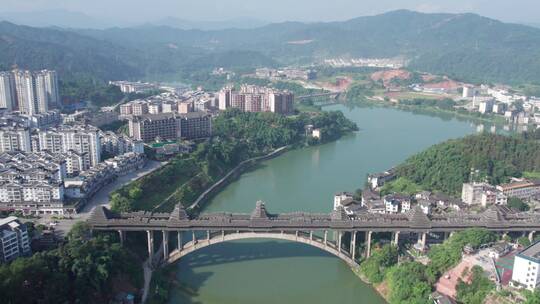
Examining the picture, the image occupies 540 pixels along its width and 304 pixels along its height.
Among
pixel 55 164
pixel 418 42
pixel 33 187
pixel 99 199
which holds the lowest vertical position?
pixel 99 199

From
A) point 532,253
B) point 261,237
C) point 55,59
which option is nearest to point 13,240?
point 261,237

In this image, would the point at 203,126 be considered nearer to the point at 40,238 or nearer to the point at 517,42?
the point at 40,238

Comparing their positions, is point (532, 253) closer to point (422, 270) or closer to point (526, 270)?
point (526, 270)

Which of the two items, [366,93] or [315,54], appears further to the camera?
[315,54]

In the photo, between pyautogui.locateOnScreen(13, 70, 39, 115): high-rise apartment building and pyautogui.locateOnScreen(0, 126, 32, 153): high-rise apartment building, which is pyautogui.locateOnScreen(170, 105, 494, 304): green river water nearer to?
pyautogui.locateOnScreen(0, 126, 32, 153): high-rise apartment building

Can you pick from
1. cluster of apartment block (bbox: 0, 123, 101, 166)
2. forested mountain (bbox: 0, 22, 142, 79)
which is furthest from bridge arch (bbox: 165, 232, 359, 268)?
forested mountain (bbox: 0, 22, 142, 79)

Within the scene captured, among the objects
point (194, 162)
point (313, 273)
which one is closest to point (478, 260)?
point (313, 273)
